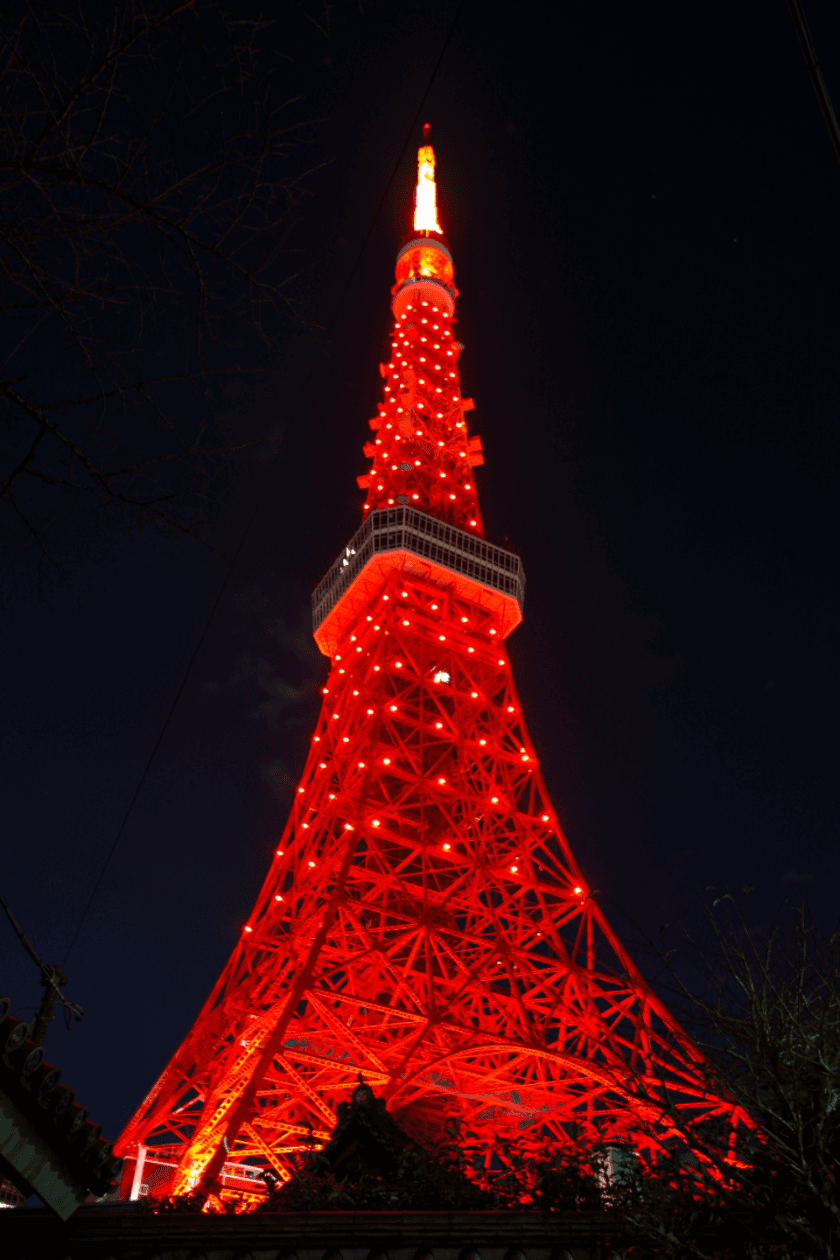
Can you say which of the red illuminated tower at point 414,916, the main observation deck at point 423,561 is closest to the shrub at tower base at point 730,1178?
the red illuminated tower at point 414,916

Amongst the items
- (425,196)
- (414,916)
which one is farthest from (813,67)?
(425,196)

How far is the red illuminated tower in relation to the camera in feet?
44.8

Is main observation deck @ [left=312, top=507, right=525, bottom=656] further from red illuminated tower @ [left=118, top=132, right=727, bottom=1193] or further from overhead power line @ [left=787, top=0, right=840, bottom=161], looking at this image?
overhead power line @ [left=787, top=0, right=840, bottom=161]

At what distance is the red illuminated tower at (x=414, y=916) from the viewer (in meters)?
13.6

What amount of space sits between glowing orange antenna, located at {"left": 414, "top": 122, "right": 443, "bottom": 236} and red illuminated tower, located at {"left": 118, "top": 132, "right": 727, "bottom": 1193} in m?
11.8

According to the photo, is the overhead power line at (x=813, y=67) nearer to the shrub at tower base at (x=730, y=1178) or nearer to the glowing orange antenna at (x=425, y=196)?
the shrub at tower base at (x=730, y=1178)

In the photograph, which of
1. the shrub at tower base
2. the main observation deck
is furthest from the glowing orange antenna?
the shrub at tower base

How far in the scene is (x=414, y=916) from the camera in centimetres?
1923

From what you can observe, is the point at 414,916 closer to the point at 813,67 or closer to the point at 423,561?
the point at 423,561

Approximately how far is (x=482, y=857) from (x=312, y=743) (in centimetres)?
601

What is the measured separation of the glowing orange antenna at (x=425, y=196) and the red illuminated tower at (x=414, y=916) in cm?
1176

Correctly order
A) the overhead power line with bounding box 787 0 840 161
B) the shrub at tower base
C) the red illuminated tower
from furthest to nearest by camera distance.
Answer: the red illuminated tower, the shrub at tower base, the overhead power line with bounding box 787 0 840 161

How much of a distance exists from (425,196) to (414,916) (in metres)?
31.0

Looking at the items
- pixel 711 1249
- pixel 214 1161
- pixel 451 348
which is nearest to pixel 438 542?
pixel 451 348
